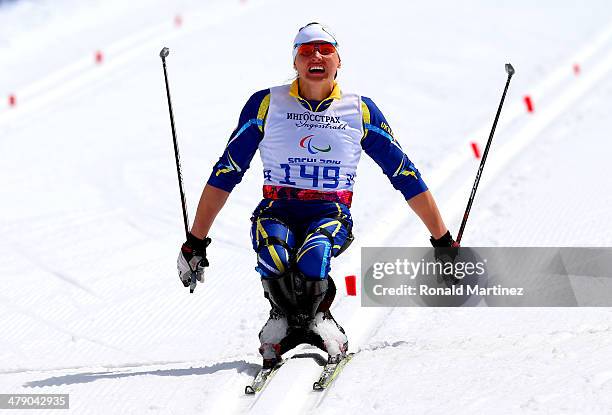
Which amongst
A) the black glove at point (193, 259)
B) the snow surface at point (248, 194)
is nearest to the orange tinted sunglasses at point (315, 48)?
the black glove at point (193, 259)

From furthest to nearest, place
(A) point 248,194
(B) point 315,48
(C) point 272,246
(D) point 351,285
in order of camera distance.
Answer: (A) point 248,194, (D) point 351,285, (B) point 315,48, (C) point 272,246

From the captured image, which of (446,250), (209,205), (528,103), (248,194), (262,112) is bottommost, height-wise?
(446,250)

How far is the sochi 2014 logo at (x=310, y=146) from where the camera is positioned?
5246 millimetres

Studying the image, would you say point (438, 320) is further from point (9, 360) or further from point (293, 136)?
point (9, 360)

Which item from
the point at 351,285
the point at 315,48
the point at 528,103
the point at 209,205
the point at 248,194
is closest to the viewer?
the point at 315,48

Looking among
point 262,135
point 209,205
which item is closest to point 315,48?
point 262,135

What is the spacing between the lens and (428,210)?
545 cm

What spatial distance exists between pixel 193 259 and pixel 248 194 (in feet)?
11.7

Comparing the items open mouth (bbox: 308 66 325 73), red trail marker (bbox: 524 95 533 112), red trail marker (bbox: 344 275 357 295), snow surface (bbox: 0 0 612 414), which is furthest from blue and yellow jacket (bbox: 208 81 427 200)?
red trail marker (bbox: 524 95 533 112)

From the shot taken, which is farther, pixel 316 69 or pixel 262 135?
pixel 262 135

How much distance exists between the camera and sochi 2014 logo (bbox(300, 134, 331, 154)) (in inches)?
207

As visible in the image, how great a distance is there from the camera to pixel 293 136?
5.25m

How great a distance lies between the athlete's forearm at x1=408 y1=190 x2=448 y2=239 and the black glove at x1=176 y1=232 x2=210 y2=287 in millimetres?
1147

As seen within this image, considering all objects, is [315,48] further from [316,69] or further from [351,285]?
[351,285]
